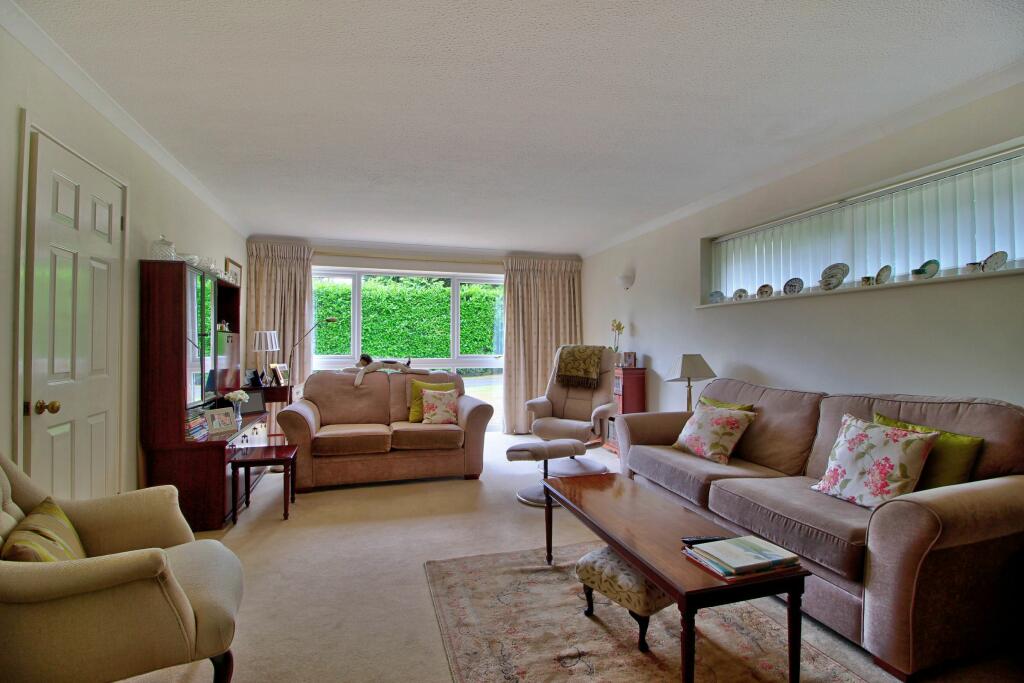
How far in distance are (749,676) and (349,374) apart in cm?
373

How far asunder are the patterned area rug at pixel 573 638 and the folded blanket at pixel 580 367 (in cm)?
237

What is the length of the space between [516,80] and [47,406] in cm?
248

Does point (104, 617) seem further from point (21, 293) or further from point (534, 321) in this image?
point (534, 321)

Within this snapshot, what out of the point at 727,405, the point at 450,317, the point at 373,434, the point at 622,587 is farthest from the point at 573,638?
the point at 450,317

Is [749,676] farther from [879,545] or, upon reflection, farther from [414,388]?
[414,388]

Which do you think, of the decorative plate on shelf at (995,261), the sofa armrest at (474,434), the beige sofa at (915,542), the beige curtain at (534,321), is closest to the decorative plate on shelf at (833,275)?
the decorative plate on shelf at (995,261)

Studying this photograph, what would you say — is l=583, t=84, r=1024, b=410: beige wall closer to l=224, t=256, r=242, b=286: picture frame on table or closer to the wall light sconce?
the wall light sconce

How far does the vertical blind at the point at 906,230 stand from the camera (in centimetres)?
228

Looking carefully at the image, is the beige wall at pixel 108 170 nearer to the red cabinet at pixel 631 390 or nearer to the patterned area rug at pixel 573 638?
the patterned area rug at pixel 573 638

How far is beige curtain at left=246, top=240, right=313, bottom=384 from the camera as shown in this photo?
204 inches

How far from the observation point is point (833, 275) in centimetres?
304

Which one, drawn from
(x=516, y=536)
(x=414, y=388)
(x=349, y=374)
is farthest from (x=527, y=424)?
(x=516, y=536)

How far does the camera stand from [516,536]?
9.39ft

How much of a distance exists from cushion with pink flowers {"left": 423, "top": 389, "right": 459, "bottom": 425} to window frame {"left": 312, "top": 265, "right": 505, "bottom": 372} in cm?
183
